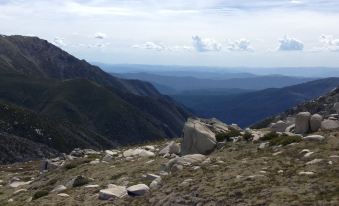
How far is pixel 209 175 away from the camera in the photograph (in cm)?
2403

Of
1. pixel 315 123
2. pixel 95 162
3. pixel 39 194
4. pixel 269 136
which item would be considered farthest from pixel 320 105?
pixel 39 194

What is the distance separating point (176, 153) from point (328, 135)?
39.9 ft

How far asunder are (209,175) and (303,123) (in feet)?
37.9

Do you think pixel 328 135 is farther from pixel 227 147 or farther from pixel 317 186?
pixel 317 186

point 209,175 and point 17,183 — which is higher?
point 209,175

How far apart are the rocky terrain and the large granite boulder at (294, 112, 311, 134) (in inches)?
4.9

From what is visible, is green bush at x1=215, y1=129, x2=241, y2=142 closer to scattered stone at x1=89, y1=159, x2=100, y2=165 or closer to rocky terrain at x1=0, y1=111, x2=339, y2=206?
rocky terrain at x1=0, y1=111, x2=339, y2=206

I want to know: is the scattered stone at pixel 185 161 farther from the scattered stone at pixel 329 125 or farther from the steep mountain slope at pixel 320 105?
the steep mountain slope at pixel 320 105

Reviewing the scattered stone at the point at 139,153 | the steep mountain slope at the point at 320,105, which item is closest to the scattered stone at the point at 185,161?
the scattered stone at the point at 139,153

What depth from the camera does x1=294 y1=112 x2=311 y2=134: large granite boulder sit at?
32.5 m

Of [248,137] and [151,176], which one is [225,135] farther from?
[151,176]

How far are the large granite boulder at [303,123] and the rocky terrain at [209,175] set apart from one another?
4.9 inches


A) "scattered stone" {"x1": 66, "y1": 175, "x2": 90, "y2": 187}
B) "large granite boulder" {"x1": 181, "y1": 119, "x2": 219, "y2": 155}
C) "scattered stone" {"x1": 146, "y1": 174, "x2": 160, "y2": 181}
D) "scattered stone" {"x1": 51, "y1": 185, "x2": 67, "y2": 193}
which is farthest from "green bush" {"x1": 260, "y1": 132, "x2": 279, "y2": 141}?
"scattered stone" {"x1": 51, "y1": 185, "x2": 67, "y2": 193}

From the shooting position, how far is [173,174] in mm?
25891
